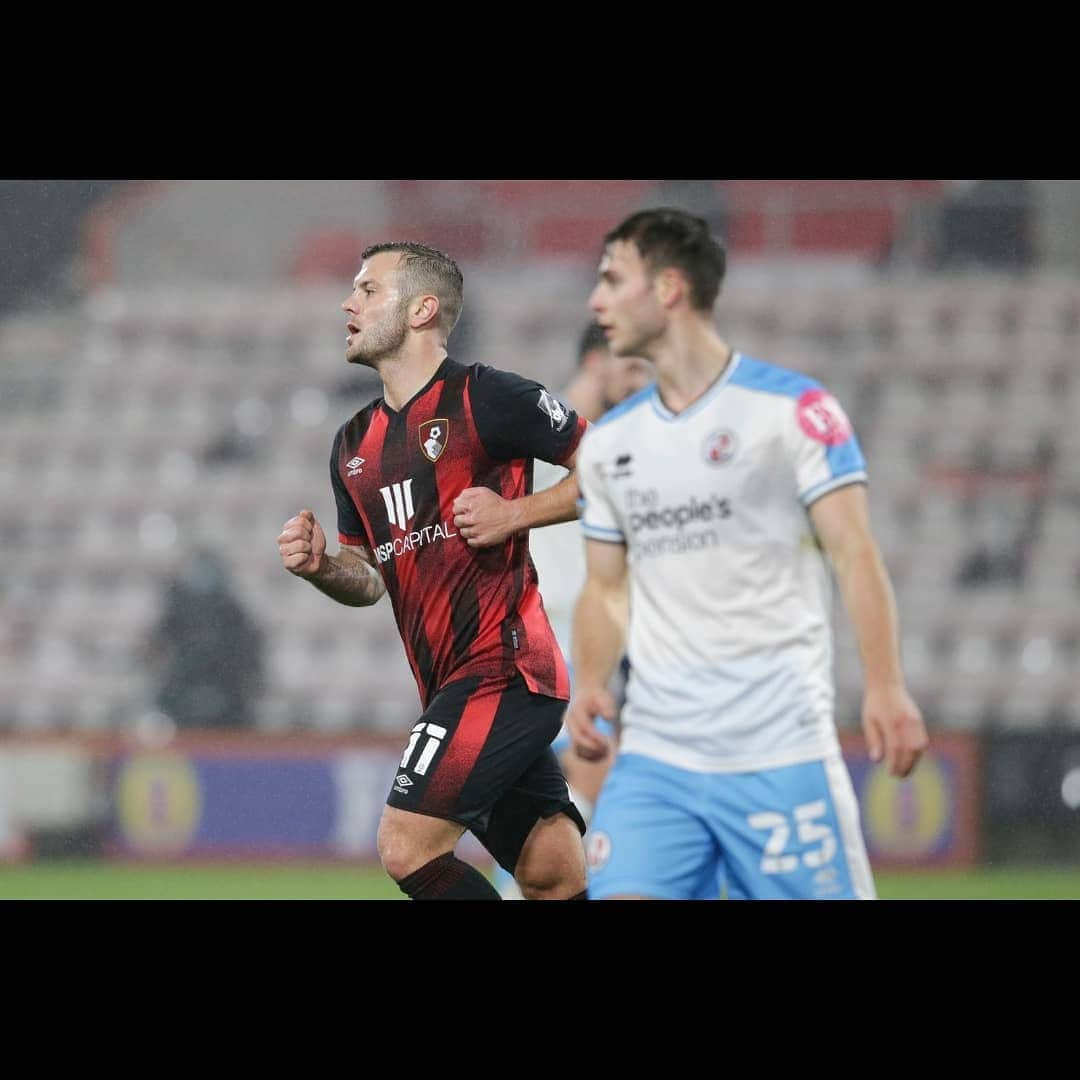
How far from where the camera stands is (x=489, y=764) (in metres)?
3.86

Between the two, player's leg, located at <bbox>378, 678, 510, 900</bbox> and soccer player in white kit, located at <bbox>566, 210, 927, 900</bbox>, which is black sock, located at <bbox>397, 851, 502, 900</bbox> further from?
soccer player in white kit, located at <bbox>566, 210, 927, 900</bbox>

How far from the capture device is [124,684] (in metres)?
9.48

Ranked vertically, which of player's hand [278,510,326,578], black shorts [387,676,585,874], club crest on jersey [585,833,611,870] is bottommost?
club crest on jersey [585,833,611,870]

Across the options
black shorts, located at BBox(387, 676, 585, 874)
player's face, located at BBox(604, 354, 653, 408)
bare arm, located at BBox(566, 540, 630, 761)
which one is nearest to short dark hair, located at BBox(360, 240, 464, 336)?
bare arm, located at BBox(566, 540, 630, 761)

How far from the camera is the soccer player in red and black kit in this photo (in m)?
3.85

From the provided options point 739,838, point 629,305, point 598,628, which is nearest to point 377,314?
point 629,305

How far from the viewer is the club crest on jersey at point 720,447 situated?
11.6 ft

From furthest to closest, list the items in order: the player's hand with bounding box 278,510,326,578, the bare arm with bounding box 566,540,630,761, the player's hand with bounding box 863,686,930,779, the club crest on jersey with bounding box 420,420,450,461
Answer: the club crest on jersey with bounding box 420,420,450,461
the player's hand with bounding box 278,510,326,578
the bare arm with bounding box 566,540,630,761
the player's hand with bounding box 863,686,930,779

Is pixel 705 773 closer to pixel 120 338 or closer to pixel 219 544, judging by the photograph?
pixel 219 544

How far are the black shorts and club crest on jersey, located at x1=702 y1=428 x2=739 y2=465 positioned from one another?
80cm

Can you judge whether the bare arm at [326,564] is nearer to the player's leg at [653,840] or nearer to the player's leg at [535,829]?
the player's leg at [535,829]

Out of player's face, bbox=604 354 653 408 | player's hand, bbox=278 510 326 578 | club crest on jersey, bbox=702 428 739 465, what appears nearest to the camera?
club crest on jersey, bbox=702 428 739 465

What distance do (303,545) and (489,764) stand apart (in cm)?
69

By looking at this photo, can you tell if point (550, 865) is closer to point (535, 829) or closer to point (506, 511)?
point (535, 829)
